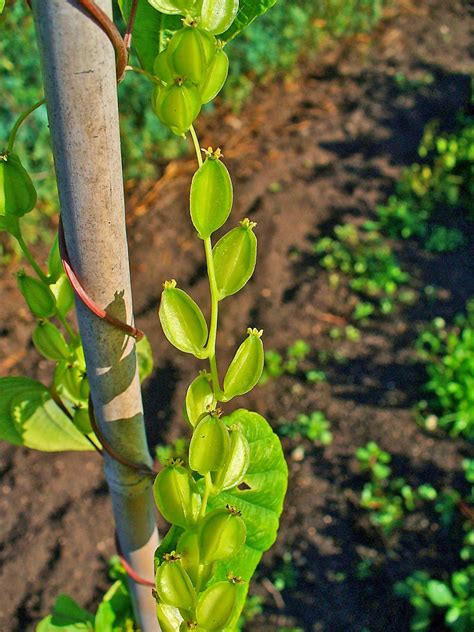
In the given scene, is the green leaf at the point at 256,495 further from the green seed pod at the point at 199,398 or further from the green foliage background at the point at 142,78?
the green foliage background at the point at 142,78

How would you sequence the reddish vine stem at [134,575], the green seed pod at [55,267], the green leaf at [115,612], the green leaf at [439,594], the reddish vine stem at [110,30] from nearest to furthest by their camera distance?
the reddish vine stem at [110,30]
the green seed pod at [55,267]
the reddish vine stem at [134,575]
the green leaf at [115,612]
the green leaf at [439,594]

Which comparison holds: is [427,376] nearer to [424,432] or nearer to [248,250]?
[424,432]

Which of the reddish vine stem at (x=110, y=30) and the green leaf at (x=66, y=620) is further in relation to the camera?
the green leaf at (x=66, y=620)

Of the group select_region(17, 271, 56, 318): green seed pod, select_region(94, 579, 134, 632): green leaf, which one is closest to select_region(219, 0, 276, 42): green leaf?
select_region(17, 271, 56, 318): green seed pod

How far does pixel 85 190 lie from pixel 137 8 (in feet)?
0.53

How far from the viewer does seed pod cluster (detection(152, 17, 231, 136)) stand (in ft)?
1.60

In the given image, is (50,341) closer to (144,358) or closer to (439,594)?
(144,358)

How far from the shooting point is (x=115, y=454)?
2.24 ft

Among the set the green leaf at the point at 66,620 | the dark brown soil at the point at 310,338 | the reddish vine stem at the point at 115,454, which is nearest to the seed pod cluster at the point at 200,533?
the reddish vine stem at the point at 115,454

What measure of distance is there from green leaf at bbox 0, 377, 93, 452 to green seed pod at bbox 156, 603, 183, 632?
0.77ft

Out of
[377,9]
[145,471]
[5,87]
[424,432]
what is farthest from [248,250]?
[377,9]

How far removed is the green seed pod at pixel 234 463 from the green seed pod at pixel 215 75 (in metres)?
0.26

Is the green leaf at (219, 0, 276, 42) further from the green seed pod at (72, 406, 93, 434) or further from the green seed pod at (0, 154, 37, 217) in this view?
the green seed pod at (72, 406, 93, 434)

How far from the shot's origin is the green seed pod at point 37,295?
24.5 inches
